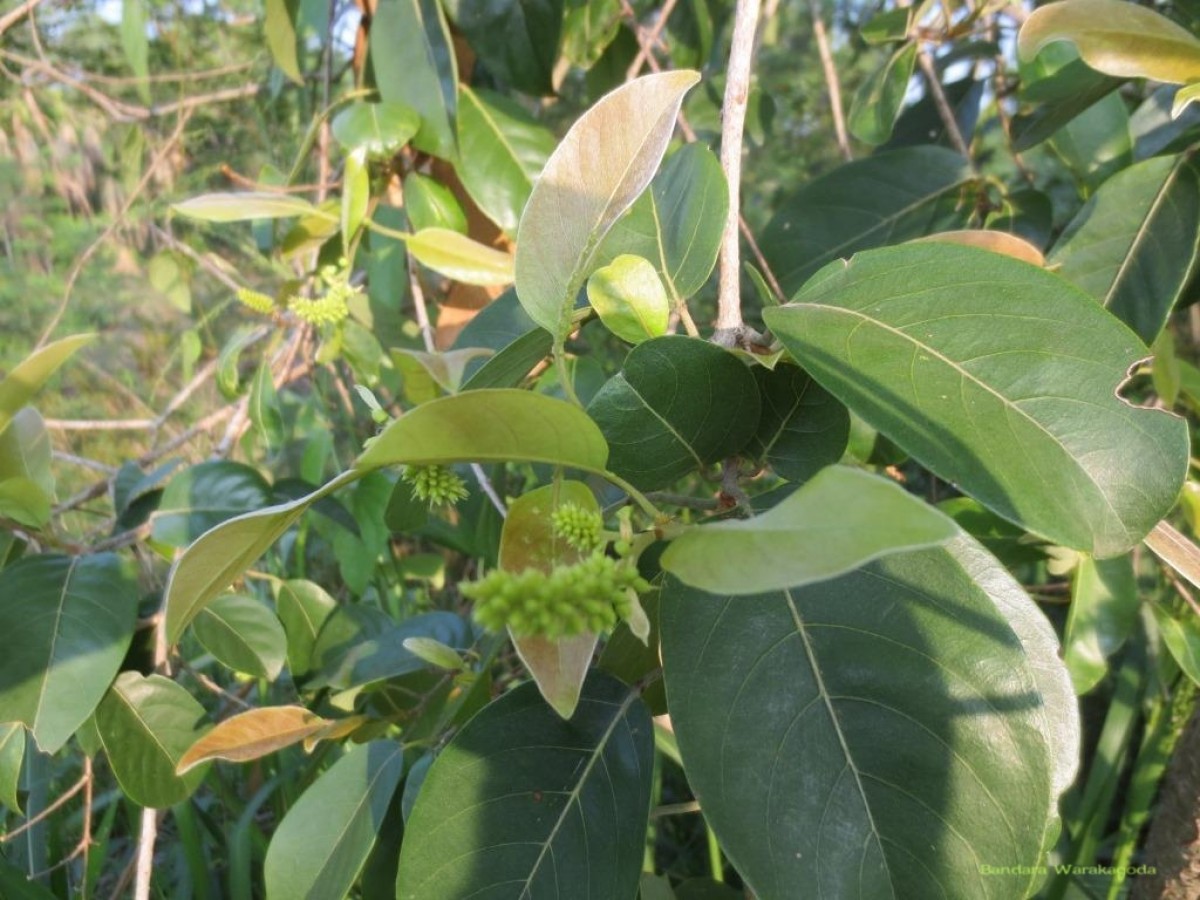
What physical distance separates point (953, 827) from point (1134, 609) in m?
0.45

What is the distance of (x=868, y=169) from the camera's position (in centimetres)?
90

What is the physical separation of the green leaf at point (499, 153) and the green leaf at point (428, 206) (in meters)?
0.03

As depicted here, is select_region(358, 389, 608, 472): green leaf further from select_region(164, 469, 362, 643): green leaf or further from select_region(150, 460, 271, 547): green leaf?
select_region(150, 460, 271, 547): green leaf

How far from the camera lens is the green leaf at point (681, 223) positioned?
1.64 ft

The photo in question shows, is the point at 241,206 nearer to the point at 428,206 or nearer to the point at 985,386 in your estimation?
the point at 428,206

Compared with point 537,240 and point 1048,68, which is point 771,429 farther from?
point 1048,68

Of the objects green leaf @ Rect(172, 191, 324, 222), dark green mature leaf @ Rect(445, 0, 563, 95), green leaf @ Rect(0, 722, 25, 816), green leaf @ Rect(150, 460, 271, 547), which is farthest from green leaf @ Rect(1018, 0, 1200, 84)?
green leaf @ Rect(0, 722, 25, 816)

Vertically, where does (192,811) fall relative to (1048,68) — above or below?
below

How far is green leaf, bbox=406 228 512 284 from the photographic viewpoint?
84 cm

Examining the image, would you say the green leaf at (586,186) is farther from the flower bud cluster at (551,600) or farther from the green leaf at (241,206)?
the green leaf at (241,206)

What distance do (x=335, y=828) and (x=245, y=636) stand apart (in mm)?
259

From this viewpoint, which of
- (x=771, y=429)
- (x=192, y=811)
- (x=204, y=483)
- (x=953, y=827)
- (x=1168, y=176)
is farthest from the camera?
(x=192, y=811)

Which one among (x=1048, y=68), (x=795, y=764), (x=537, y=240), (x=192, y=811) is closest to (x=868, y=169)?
(x=1048, y=68)

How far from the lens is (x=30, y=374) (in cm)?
72
